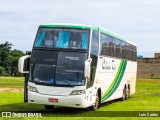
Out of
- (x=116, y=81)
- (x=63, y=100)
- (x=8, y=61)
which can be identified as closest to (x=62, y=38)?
(x=63, y=100)

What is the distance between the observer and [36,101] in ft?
56.5

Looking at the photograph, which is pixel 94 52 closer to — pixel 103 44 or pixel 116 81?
pixel 103 44

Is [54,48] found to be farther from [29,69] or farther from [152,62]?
[152,62]

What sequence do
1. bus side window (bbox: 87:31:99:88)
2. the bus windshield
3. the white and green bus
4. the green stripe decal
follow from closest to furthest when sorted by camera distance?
the white and green bus < the bus windshield < bus side window (bbox: 87:31:99:88) < the green stripe decal

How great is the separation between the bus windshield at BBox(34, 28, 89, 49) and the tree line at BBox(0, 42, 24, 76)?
310 ft

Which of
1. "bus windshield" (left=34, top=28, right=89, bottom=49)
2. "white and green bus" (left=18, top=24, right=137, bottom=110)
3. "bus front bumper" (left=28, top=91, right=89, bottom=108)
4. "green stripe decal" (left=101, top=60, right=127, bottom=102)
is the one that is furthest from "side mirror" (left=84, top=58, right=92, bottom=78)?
"green stripe decal" (left=101, top=60, right=127, bottom=102)

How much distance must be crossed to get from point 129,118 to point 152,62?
309 feet

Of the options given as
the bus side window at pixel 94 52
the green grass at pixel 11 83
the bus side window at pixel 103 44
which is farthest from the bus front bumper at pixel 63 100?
the green grass at pixel 11 83

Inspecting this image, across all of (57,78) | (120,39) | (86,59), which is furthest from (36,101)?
(120,39)

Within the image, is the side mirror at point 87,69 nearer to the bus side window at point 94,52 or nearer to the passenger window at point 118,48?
the bus side window at point 94,52

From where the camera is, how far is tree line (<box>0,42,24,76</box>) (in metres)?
116

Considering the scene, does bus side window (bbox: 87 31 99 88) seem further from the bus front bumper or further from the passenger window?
the passenger window

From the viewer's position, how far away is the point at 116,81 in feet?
80.2

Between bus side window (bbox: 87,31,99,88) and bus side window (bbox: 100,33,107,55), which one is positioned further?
bus side window (bbox: 100,33,107,55)
